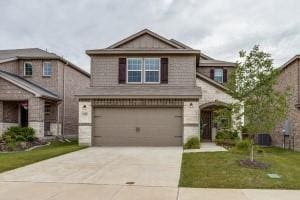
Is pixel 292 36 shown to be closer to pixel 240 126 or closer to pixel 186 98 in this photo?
pixel 186 98

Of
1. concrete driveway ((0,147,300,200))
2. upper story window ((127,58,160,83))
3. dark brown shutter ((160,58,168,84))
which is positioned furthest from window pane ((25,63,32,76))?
concrete driveway ((0,147,300,200))

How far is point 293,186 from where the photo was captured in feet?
29.8

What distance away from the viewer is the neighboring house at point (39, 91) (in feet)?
71.4

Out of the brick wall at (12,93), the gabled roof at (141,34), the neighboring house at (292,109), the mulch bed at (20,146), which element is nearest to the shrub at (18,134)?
the mulch bed at (20,146)

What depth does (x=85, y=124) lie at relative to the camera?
63.4 feet

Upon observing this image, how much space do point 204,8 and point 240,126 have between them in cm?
725

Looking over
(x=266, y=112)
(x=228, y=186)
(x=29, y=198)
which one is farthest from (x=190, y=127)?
(x=29, y=198)

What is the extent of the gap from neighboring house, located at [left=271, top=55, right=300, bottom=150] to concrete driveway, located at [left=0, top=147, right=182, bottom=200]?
9.86m

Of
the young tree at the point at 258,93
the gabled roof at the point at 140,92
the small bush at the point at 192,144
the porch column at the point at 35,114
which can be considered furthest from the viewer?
the porch column at the point at 35,114

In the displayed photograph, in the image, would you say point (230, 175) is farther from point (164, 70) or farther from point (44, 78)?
point (44, 78)

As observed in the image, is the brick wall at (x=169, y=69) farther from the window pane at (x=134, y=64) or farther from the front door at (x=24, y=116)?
the front door at (x=24, y=116)

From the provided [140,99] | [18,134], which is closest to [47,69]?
[18,134]

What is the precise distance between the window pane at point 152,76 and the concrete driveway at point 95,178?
7.10 metres

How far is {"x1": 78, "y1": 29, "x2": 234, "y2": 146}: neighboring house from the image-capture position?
19.1m
